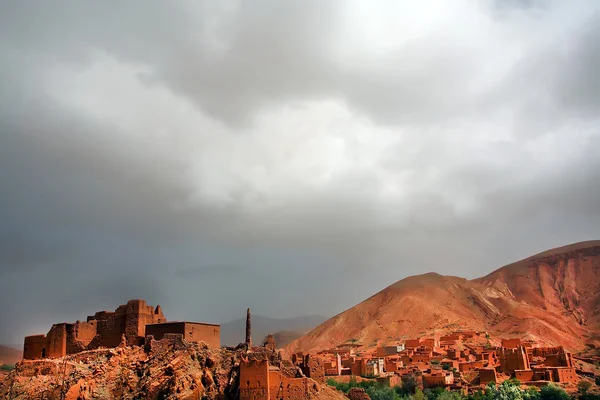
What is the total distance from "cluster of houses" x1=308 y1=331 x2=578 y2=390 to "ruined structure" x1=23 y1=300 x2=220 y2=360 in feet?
108

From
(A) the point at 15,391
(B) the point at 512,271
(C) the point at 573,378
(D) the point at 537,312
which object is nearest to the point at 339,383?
(C) the point at 573,378

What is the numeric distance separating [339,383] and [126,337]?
32814mm

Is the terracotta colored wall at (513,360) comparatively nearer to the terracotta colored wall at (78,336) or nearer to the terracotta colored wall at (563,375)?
the terracotta colored wall at (563,375)

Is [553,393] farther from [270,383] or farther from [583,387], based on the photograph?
[270,383]

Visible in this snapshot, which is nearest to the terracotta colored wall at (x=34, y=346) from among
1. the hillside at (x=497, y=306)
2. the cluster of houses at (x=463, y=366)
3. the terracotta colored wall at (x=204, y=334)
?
the terracotta colored wall at (x=204, y=334)

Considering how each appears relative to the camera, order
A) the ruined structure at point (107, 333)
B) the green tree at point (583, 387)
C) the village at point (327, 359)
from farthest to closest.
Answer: the green tree at point (583, 387) < the ruined structure at point (107, 333) < the village at point (327, 359)

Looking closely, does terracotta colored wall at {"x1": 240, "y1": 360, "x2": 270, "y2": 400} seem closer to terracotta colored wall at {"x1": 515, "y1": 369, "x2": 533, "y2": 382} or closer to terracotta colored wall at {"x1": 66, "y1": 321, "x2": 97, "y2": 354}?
terracotta colored wall at {"x1": 66, "y1": 321, "x2": 97, "y2": 354}

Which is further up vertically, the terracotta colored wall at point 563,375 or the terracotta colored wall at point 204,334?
the terracotta colored wall at point 204,334

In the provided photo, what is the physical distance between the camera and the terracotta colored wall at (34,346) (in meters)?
38.6

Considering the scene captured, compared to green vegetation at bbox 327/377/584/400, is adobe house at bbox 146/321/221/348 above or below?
above

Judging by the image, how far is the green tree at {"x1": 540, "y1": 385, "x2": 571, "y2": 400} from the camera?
176 ft

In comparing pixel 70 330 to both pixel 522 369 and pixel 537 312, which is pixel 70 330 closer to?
pixel 522 369

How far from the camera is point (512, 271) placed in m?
153

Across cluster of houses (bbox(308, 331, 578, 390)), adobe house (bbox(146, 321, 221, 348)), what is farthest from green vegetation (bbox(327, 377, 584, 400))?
adobe house (bbox(146, 321, 221, 348))
